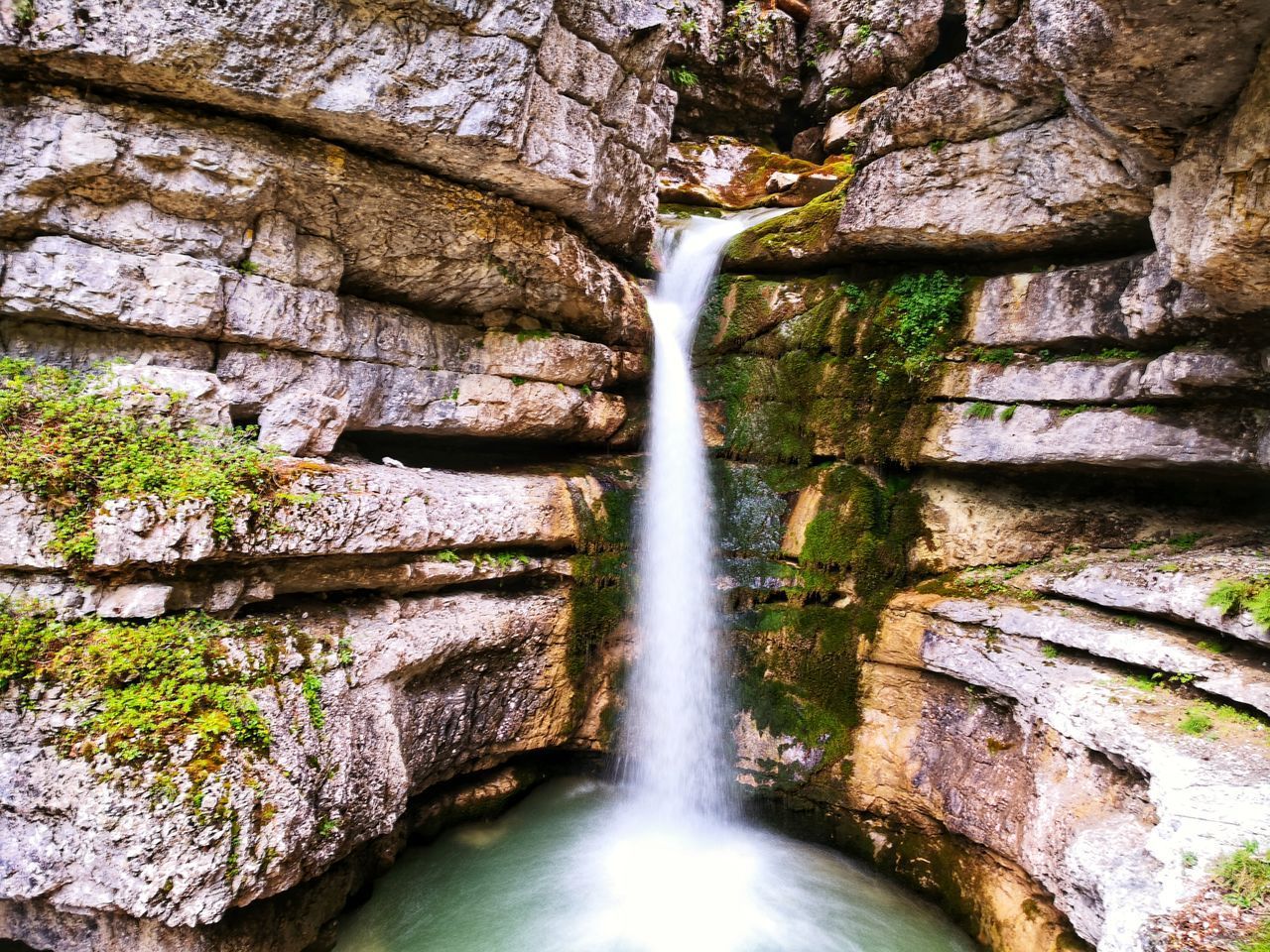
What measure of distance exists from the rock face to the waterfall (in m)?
3.55

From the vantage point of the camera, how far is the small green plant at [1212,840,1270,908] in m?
3.34

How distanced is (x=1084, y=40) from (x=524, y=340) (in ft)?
20.2

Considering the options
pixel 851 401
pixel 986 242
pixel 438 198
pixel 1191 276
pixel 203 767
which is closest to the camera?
pixel 203 767

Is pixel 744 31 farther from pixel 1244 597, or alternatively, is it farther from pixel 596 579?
pixel 1244 597

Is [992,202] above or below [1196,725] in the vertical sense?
above

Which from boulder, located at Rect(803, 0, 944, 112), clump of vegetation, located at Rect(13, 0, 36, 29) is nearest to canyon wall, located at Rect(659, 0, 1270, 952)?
boulder, located at Rect(803, 0, 944, 112)

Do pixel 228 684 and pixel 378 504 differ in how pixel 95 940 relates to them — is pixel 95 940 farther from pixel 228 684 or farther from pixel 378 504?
pixel 378 504

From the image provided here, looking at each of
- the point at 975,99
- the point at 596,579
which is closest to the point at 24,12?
the point at 596,579

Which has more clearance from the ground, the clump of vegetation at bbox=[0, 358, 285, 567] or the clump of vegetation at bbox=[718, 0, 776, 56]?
the clump of vegetation at bbox=[718, 0, 776, 56]

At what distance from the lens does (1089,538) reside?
7031 millimetres

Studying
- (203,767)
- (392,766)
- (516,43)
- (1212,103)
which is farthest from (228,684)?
(1212,103)

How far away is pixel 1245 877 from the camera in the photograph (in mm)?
3410

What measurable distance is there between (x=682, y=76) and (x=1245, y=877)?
14.2 metres

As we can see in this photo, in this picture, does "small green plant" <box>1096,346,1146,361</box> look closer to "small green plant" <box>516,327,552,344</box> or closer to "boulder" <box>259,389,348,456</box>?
"small green plant" <box>516,327,552,344</box>
